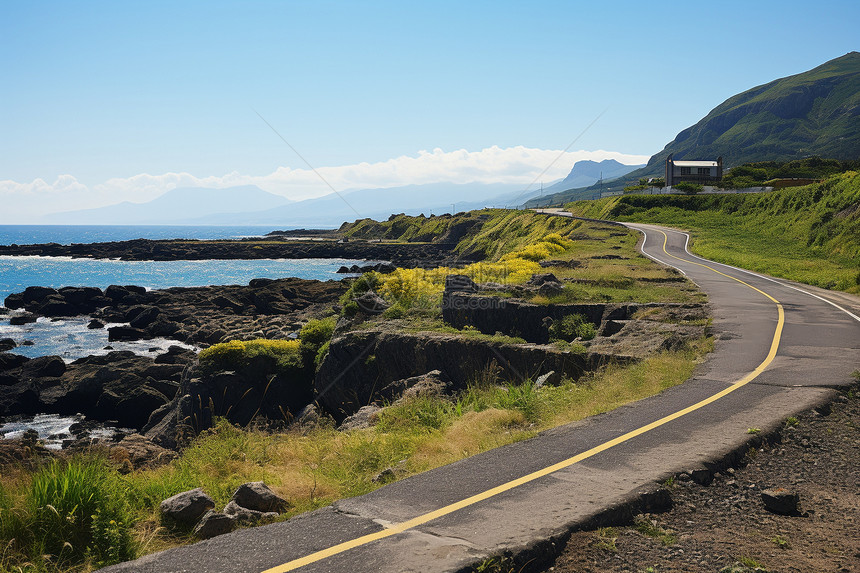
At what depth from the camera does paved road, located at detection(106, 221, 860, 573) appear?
5.16 m

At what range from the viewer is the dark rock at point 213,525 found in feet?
20.0

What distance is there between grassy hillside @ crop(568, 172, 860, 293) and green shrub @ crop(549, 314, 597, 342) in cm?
1341

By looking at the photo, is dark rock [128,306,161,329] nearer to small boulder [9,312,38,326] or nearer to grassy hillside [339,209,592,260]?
small boulder [9,312,38,326]

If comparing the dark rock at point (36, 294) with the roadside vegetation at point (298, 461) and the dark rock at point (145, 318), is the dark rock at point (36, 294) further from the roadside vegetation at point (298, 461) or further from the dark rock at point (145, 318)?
the roadside vegetation at point (298, 461)

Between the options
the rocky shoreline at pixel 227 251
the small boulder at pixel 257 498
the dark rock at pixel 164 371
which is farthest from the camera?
the rocky shoreline at pixel 227 251

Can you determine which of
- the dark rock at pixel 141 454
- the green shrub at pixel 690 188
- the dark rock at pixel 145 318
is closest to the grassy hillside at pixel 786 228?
the green shrub at pixel 690 188

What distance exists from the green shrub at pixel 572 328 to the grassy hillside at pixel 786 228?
13.4 m

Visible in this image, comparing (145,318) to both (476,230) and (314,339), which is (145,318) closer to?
(314,339)

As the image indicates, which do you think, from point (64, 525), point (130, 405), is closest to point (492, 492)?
point (64, 525)

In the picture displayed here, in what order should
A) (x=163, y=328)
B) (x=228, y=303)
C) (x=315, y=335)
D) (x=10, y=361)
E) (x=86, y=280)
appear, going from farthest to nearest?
(x=86, y=280) < (x=228, y=303) < (x=163, y=328) < (x=10, y=361) < (x=315, y=335)

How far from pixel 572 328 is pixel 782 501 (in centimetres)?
1239

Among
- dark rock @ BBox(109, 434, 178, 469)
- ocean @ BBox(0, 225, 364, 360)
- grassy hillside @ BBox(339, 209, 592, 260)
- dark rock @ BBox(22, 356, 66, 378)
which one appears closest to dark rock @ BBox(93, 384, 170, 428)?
dark rock @ BBox(22, 356, 66, 378)

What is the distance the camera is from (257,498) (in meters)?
6.67

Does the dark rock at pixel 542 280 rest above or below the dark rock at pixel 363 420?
above
